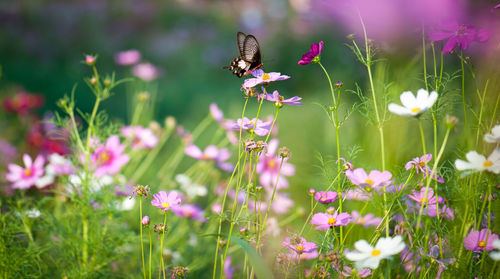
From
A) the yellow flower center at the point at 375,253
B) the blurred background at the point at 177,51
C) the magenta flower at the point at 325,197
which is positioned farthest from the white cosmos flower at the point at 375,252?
the blurred background at the point at 177,51

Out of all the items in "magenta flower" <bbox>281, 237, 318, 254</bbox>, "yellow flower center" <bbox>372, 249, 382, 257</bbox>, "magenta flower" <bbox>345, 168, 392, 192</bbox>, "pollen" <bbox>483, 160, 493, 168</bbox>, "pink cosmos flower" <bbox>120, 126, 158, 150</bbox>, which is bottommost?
"pink cosmos flower" <bbox>120, 126, 158, 150</bbox>

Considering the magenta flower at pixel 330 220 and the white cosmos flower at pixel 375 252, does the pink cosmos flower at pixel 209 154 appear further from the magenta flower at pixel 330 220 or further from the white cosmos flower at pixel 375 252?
the white cosmos flower at pixel 375 252

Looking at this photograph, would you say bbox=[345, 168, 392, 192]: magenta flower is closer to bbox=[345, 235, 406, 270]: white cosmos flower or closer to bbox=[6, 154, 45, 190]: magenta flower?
bbox=[345, 235, 406, 270]: white cosmos flower

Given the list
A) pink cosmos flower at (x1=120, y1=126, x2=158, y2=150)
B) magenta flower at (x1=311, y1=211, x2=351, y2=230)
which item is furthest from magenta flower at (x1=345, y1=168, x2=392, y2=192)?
pink cosmos flower at (x1=120, y1=126, x2=158, y2=150)

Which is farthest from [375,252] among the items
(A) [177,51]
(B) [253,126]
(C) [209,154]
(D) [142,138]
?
(A) [177,51]

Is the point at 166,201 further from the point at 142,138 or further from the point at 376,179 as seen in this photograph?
the point at 142,138
